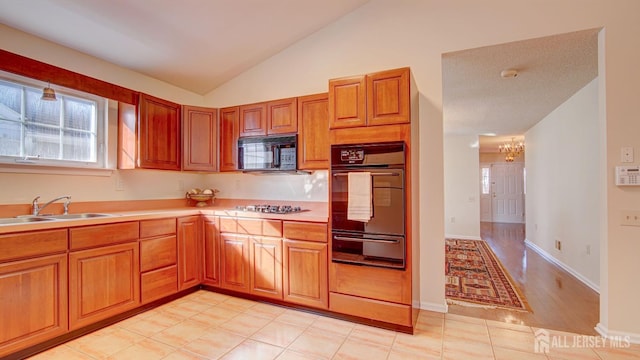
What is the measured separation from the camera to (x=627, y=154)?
86.7 inches

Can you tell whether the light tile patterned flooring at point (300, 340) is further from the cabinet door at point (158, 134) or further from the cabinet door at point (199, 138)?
the cabinet door at point (199, 138)

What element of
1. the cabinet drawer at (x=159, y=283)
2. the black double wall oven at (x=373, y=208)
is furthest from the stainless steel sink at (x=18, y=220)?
the black double wall oven at (x=373, y=208)

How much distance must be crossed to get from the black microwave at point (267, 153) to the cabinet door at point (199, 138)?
416 millimetres

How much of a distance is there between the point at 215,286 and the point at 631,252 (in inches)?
146

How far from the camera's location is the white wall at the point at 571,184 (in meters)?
3.44

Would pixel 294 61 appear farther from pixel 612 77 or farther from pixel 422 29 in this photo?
pixel 612 77

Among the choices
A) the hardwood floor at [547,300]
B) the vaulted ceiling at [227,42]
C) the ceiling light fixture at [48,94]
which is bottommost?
the hardwood floor at [547,300]

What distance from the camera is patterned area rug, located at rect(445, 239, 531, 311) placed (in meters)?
3.00

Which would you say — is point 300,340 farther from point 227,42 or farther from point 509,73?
point 509,73

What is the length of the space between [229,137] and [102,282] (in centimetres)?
194

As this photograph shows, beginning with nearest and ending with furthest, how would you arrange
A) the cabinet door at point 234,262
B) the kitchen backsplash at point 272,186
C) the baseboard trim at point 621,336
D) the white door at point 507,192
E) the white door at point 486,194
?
1. the baseboard trim at point 621,336
2. the cabinet door at point 234,262
3. the kitchen backsplash at point 272,186
4. the white door at point 507,192
5. the white door at point 486,194

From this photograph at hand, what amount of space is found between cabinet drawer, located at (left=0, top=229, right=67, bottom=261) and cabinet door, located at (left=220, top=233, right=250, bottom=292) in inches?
51.4

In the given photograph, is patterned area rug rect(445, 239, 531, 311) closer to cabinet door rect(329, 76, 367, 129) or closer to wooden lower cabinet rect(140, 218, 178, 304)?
cabinet door rect(329, 76, 367, 129)

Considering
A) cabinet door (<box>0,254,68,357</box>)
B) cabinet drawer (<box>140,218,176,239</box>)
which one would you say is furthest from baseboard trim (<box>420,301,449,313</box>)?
cabinet door (<box>0,254,68,357</box>)
